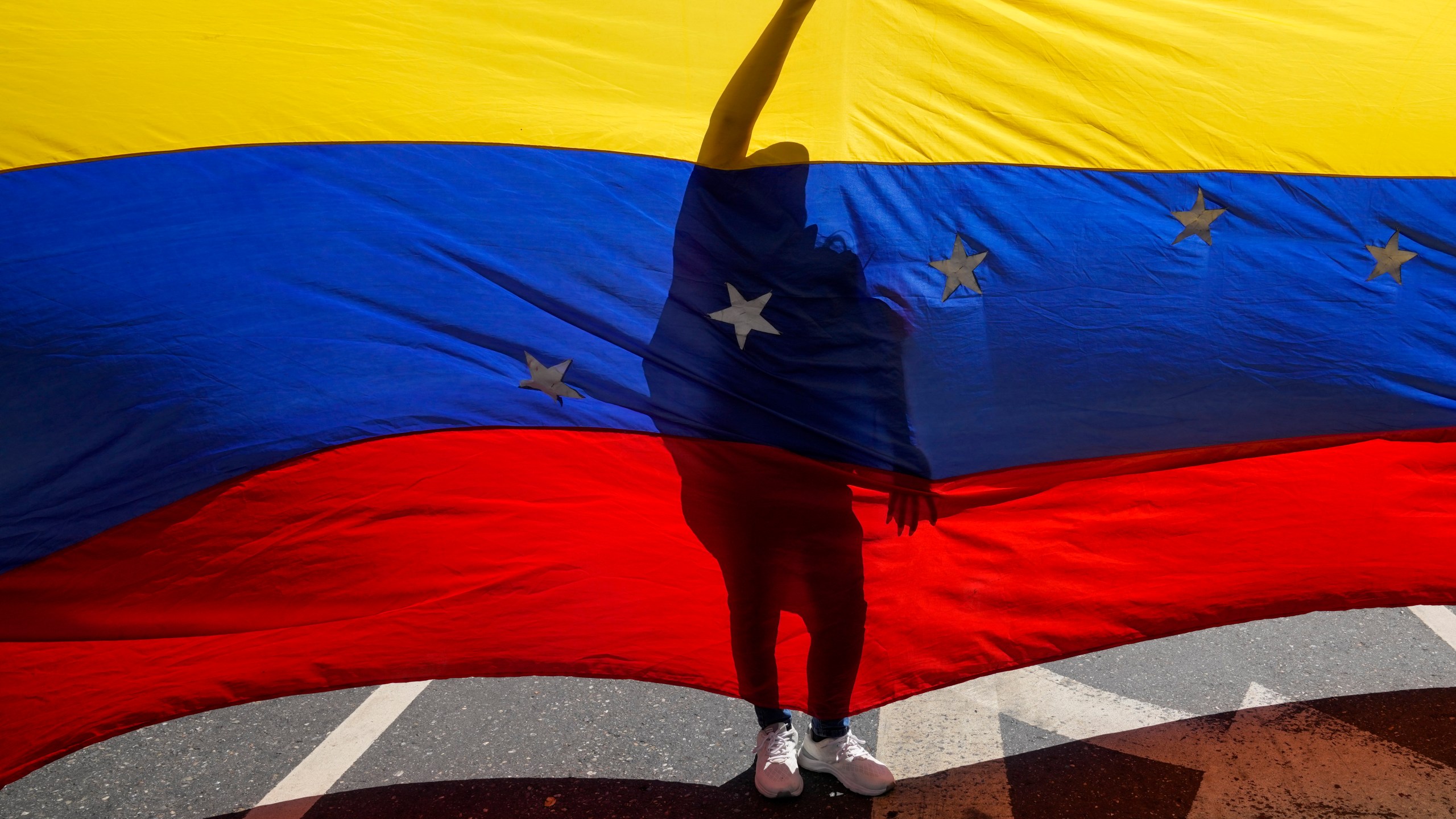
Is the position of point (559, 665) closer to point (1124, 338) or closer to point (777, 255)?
point (777, 255)

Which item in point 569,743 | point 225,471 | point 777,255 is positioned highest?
point 777,255

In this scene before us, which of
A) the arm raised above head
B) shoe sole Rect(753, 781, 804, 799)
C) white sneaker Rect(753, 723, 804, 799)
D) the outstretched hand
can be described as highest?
the arm raised above head

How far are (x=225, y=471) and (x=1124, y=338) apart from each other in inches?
92.3

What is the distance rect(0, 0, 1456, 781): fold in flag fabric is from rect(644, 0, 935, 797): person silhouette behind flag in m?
0.01

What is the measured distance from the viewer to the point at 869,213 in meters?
2.73

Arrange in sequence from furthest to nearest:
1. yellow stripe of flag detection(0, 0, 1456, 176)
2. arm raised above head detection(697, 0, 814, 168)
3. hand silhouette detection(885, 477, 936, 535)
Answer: hand silhouette detection(885, 477, 936, 535) < arm raised above head detection(697, 0, 814, 168) < yellow stripe of flag detection(0, 0, 1456, 176)

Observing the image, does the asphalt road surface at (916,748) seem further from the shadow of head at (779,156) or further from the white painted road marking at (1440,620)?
the shadow of head at (779,156)

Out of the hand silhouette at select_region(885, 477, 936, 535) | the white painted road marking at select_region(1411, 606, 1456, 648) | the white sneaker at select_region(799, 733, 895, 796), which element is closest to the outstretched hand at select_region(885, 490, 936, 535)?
the hand silhouette at select_region(885, 477, 936, 535)

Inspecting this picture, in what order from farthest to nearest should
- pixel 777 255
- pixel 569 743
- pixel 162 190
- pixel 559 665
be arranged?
pixel 569 743 < pixel 559 665 < pixel 777 255 < pixel 162 190

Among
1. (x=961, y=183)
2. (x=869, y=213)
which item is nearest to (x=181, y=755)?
(x=869, y=213)

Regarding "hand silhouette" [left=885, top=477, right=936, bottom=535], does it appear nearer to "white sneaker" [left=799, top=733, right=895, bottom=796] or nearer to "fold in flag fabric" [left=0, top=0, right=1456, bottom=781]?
"fold in flag fabric" [left=0, top=0, right=1456, bottom=781]

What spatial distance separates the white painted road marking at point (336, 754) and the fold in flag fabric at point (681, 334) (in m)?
0.50

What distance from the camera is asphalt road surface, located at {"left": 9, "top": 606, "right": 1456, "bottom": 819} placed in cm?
298

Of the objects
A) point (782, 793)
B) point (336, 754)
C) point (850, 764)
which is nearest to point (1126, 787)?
point (850, 764)
